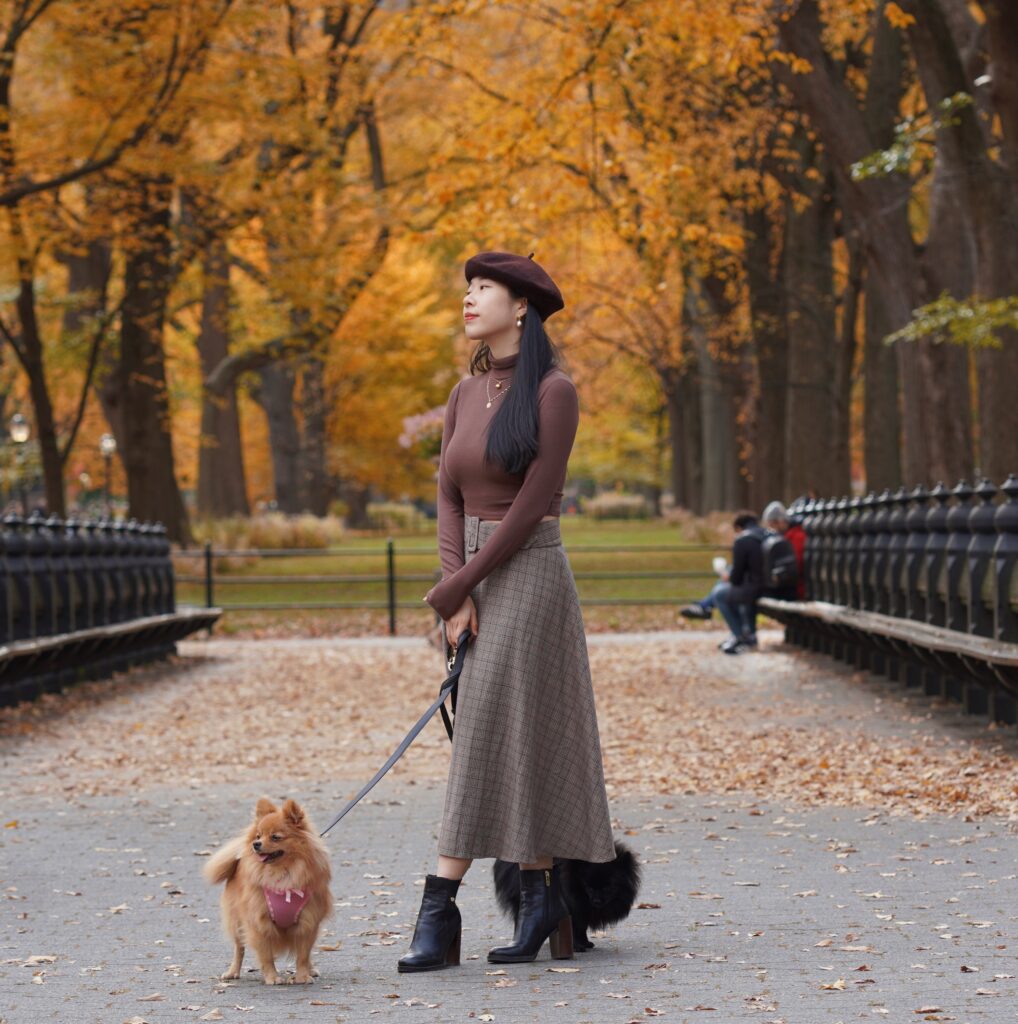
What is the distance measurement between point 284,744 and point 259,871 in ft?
25.1

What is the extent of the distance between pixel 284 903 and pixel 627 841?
11.1 ft

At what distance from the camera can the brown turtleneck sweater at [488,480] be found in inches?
234

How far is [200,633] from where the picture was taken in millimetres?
26141

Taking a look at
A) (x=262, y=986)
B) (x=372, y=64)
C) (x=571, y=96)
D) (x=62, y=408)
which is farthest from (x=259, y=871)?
(x=62, y=408)

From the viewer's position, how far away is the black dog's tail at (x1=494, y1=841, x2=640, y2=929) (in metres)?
6.17

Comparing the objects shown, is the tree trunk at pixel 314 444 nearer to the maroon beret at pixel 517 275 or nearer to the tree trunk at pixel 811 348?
the tree trunk at pixel 811 348

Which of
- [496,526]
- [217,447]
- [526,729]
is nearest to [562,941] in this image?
[526,729]

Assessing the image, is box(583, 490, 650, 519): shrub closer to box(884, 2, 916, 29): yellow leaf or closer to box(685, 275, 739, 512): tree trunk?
box(685, 275, 739, 512): tree trunk

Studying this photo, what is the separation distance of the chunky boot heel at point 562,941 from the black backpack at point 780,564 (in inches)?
557

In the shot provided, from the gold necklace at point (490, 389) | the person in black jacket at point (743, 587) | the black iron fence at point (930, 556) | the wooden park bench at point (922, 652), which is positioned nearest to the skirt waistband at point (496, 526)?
the gold necklace at point (490, 389)

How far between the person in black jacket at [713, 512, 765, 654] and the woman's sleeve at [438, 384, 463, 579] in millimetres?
14367

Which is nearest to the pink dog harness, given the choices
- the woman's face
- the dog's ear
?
the dog's ear

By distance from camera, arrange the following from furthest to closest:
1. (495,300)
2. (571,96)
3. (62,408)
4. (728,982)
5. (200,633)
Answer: (62,408), (200,633), (571,96), (495,300), (728,982)

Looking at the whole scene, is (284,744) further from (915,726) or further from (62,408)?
(62,408)
